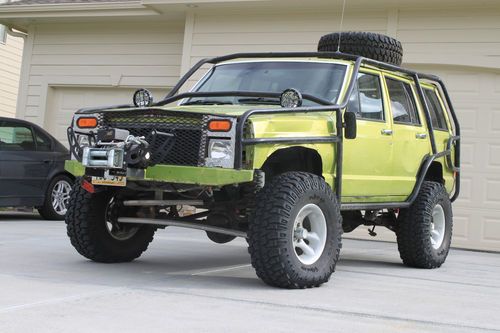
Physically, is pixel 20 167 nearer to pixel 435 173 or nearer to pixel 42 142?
pixel 42 142

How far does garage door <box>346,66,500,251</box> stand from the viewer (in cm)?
992

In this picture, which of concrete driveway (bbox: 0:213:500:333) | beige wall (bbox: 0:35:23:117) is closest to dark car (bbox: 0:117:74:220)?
concrete driveway (bbox: 0:213:500:333)

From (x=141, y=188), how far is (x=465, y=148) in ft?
20.3

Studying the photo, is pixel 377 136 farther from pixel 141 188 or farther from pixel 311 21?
pixel 311 21

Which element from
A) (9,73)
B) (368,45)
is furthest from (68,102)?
(368,45)

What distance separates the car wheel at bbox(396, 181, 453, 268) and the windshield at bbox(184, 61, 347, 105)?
1599 mm

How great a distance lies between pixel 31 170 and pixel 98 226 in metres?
4.74

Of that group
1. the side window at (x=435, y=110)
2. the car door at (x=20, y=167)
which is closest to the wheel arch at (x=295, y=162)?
the side window at (x=435, y=110)

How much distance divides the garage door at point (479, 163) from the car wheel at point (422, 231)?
3.20m

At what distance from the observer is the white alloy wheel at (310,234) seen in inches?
196

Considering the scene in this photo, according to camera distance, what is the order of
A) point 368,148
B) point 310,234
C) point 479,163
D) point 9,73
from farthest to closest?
point 9,73 → point 479,163 → point 368,148 → point 310,234

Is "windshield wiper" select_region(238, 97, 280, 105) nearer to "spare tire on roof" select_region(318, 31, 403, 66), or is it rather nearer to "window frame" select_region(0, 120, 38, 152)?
"spare tire on roof" select_region(318, 31, 403, 66)

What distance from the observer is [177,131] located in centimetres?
499

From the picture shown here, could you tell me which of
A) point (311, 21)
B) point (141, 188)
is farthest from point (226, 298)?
point (311, 21)
